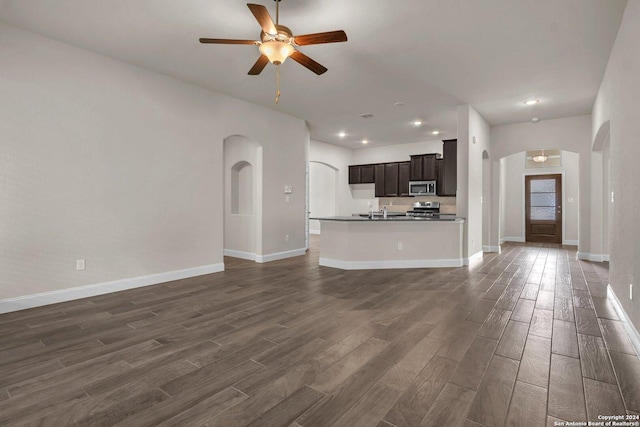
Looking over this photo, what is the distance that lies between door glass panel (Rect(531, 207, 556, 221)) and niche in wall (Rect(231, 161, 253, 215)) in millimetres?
8440

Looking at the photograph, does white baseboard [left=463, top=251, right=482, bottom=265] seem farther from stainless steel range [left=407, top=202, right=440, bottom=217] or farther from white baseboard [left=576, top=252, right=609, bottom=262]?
stainless steel range [left=407, top=202, right=440, bottom=217]

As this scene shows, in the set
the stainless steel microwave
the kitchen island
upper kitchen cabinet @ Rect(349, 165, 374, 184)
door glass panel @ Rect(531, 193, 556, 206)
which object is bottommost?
the kitchen island

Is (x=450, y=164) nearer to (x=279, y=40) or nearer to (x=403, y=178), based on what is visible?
(x=403, y=178)

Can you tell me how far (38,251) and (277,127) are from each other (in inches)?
173

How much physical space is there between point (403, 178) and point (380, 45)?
650 centimetres

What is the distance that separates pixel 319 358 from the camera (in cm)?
249

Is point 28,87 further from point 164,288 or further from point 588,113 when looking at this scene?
point 588,113

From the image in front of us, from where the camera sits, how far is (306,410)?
1864 millimetres

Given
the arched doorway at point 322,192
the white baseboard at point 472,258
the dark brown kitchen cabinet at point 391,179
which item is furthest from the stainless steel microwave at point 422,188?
the arched doorway at point 322,192

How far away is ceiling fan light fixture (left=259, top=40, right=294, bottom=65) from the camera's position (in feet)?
10.1

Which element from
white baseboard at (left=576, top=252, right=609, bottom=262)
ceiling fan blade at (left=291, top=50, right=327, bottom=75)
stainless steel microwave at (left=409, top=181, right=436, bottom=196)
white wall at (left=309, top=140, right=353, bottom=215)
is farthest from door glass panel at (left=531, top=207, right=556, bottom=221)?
ceiling fan blade at (left=291, top=50, right=327, bottom=75)

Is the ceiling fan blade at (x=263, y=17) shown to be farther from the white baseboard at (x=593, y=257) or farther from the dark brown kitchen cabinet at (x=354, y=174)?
the dark brown kitchen cabinet at (x=354, y=174)

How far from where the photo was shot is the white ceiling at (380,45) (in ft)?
10.5

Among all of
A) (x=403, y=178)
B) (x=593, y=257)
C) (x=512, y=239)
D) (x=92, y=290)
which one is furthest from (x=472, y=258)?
(x=92, y=290)
